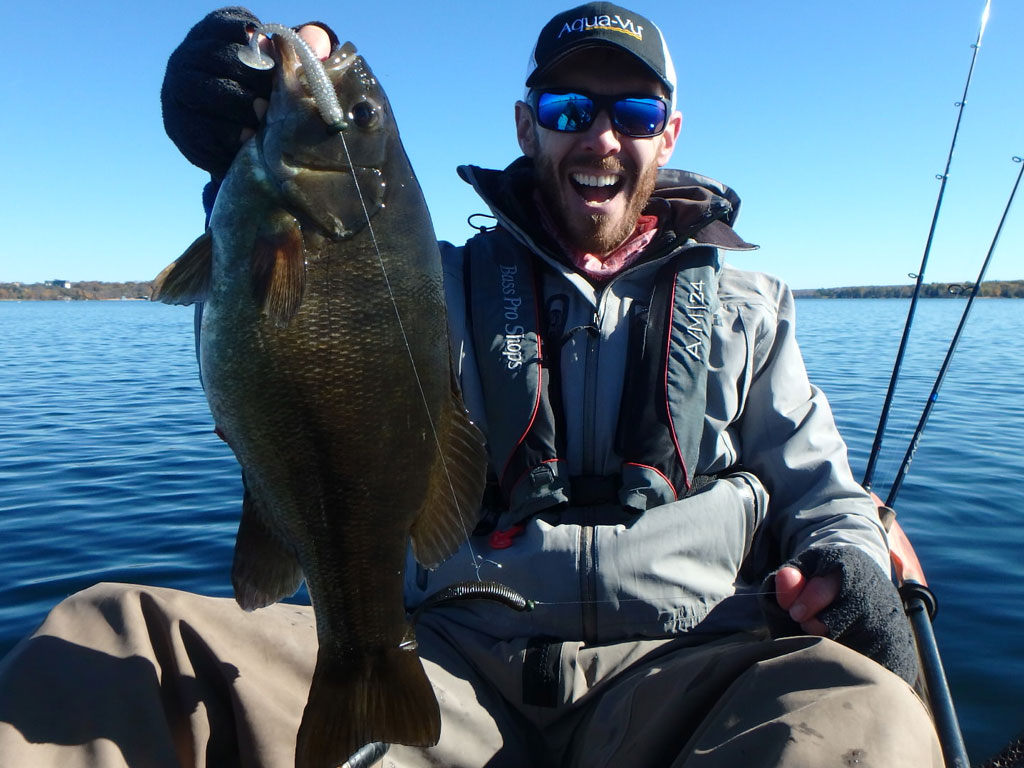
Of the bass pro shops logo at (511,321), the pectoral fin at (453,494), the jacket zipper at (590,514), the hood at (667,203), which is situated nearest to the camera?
the pectoral fin at (453,494)

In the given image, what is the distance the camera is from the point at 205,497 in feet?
26.2

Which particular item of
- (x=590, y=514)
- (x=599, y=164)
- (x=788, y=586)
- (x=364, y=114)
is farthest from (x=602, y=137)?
(x=788, y=586)

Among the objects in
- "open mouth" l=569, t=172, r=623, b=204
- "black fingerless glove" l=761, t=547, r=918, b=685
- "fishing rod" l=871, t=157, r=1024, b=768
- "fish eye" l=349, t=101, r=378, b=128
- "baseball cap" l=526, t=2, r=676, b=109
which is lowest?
"fishing rod" l=871, t=157, r=1024, b=768

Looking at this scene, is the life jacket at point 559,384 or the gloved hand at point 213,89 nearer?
the gloved hand at point 213,89

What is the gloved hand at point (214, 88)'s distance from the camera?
1.95 metres

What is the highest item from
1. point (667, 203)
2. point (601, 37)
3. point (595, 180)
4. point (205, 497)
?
point (601, 37)

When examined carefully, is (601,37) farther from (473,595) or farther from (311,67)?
(473,595)

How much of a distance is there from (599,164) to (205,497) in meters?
6.10

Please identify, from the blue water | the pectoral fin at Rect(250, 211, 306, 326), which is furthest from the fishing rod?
the pectoral fin at Rect(250, 211, 306, 326)

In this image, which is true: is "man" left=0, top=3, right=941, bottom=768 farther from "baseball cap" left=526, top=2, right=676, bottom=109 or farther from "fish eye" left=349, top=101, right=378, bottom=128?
"fish eye" left=349, top=101, right=378, bottom=128

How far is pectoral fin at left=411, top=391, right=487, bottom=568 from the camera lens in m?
2.01

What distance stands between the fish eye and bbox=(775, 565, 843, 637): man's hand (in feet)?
6.06

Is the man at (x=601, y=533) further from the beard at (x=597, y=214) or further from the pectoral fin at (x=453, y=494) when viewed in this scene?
the pectoral fin at (x=453, y=494)

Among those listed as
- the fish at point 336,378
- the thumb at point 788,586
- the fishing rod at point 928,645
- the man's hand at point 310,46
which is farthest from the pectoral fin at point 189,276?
the fishing rod at point 928,645
